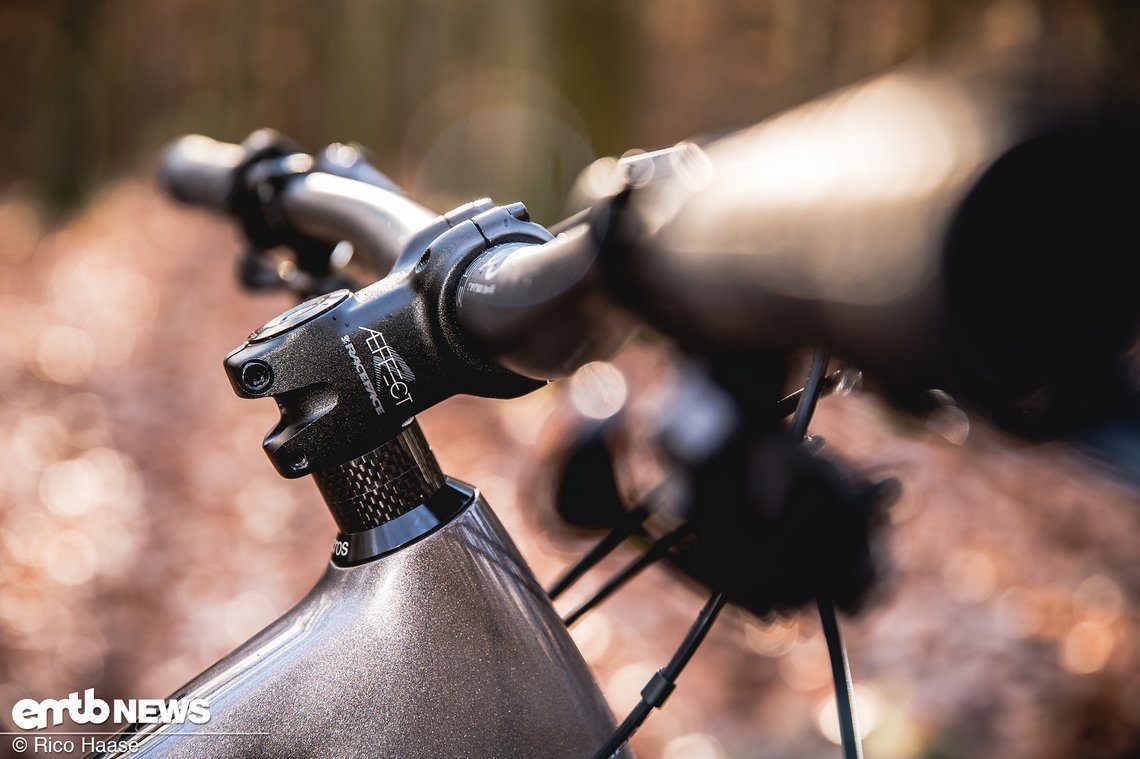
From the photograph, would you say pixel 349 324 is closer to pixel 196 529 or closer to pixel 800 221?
pixel 800 221

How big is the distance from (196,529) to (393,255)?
395 centimetres

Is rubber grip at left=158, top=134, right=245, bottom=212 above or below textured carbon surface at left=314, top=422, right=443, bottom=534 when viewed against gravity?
above

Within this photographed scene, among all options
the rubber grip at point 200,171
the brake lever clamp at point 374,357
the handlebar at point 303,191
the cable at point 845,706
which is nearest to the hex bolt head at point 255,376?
the brake lever clamp at point 374,357

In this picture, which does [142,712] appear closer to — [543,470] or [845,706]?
[543,470]

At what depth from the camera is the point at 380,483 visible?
888mm

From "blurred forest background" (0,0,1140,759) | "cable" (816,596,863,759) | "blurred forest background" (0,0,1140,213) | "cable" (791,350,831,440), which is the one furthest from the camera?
"blurred forest background" (0,0,1140,213)

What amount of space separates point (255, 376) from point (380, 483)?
0.15 m

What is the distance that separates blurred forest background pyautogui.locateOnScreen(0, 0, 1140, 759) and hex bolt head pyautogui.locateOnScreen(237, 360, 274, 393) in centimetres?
30

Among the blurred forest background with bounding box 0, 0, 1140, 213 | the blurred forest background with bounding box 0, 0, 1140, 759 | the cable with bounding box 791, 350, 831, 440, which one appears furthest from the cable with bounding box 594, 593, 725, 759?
the blurred forest background with bounding box 0, 0, 1140, 213

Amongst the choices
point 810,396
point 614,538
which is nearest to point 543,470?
point 614,538

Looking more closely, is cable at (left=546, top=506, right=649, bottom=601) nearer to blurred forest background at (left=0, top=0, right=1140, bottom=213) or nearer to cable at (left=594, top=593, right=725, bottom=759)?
cable at (left=594, top=593, right=725, bottom=759)

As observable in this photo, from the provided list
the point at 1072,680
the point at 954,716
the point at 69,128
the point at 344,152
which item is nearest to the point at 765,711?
the point at 954,716

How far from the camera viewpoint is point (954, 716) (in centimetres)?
296

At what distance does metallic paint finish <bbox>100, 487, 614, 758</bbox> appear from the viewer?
0.85 metres
